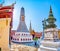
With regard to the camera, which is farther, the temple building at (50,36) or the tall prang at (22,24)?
the tall prang at (22,24)

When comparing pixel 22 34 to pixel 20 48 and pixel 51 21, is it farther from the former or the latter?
pixel 51 21

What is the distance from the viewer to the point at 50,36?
7.22 ft

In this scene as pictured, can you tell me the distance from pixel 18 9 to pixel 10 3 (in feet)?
0.75

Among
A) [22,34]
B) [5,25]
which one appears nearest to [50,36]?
[22,34]

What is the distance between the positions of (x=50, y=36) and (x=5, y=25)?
0.98m


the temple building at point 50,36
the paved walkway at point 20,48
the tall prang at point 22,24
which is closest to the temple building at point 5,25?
the paved walkway at point 20,48

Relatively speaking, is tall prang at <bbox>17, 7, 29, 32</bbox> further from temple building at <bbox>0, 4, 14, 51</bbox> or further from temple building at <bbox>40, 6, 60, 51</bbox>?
temple building at <bbox>40, 6, 60, 51</bbox>

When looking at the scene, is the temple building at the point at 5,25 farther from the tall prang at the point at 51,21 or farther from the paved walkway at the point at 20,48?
the tall prang at the point at 51,21

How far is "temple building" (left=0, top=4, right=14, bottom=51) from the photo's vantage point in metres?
2.56

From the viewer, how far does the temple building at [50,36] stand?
213 cm

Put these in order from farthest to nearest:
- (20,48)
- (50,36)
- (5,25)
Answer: (5,25) → (20,48) → (50,36)

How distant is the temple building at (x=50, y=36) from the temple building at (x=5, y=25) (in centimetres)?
73

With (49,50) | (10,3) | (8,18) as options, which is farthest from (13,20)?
(49,50)

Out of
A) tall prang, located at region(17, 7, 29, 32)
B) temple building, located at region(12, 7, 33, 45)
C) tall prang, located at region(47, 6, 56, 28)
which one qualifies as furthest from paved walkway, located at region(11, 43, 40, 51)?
tall prang, located at region(47, 6, 56, 28)
